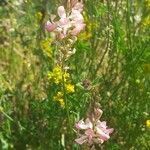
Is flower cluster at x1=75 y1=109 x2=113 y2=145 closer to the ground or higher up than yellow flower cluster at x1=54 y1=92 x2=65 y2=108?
higher up

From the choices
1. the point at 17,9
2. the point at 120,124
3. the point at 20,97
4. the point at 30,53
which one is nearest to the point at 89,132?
the point at 120,124

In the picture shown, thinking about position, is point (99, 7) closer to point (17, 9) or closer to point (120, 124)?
point (120, 124)

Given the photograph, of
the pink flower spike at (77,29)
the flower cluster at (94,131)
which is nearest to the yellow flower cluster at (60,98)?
the pink flower spike at (77,29)

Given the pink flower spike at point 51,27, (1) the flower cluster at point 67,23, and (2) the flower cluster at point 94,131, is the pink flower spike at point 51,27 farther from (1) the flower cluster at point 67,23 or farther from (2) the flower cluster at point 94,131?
(2) the flower cluster at point 94,131

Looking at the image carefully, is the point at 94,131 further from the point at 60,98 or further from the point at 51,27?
the point at 60,98

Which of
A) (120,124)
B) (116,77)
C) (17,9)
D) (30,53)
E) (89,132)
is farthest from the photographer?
(17,9)

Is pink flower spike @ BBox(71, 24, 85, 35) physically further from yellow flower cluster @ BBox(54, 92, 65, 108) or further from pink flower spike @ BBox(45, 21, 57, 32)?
yellow flower cluster @ BBox(54, 92, 65, 108)

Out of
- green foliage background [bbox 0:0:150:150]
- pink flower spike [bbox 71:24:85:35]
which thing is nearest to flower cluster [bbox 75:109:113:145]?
pink flower spike [bbox 71:24:85:35]
